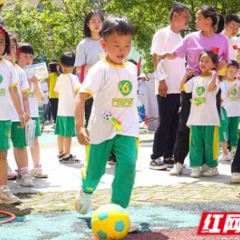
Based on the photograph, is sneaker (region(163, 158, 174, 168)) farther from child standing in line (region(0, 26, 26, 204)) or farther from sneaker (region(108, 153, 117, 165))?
child standing in line (region(0, 26, 26, 204))

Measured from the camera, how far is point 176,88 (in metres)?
7.46

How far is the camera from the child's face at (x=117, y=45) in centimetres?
418

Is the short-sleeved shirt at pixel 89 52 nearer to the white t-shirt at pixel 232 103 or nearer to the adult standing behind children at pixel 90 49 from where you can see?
the adult standing behind children at pixel 90 49

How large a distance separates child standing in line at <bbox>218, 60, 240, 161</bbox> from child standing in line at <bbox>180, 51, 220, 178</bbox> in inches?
73.3

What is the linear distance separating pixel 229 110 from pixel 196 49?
8.18 feet

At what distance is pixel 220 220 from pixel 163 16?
14.0 meters

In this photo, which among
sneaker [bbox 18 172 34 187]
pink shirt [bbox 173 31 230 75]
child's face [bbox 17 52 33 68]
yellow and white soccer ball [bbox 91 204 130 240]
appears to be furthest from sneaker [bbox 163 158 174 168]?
yellow and white soccer ball [bbox 91 204 130 240]

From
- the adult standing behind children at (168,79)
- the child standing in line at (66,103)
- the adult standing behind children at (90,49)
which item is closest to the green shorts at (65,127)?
the child standing in line at (66,103)

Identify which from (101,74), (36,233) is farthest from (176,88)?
(36,233)

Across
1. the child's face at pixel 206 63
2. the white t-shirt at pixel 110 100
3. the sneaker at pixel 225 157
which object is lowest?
the sneaker at pixel 225 157

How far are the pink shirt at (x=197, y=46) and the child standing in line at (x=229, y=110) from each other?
5.83ft

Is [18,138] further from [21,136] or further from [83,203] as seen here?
[83,203]

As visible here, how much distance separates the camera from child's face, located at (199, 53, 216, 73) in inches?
261

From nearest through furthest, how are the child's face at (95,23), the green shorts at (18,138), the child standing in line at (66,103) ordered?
the green shorts at (18,138) → the child's face at (95,23) → the child standing in line at (66,103)
